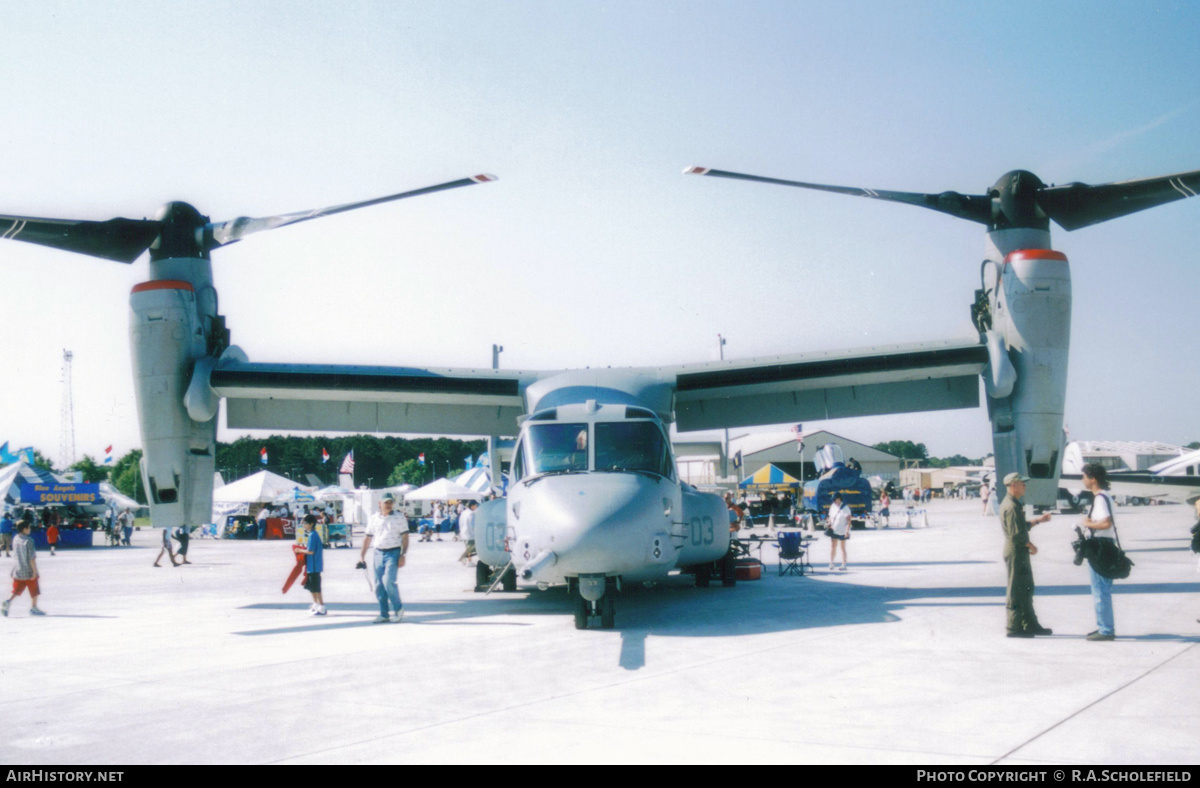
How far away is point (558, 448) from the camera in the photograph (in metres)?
10.6

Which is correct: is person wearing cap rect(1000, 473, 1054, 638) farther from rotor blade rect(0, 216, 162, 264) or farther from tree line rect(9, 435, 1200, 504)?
tree line rect(9, 435, 1200, 504)

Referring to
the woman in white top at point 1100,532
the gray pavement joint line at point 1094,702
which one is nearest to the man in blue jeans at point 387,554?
the woman in white top at point 1100,532

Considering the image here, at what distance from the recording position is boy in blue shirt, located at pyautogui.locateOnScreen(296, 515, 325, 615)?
11.8 metres

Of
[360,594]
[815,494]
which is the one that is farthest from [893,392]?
[815,494]

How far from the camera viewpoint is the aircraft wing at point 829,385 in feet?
43.2

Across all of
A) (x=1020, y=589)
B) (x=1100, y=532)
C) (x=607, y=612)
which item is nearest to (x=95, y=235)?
(x=607, y=612)

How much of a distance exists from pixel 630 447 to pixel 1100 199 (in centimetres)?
772

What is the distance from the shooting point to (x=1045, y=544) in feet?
76.1

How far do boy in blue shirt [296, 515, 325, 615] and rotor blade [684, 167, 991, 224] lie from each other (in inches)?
283

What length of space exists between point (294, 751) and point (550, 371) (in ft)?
28.7

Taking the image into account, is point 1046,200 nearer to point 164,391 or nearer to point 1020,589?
point 1020,589

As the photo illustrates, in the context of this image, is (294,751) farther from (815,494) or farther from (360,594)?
(815,494)

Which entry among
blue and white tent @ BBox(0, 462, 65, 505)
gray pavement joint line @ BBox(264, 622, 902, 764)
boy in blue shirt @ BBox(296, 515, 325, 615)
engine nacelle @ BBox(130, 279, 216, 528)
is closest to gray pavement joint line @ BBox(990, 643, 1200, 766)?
gray pavement joint line @ BBox(264, 622, 902, 764)

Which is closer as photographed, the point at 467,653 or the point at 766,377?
the point at 467,653
